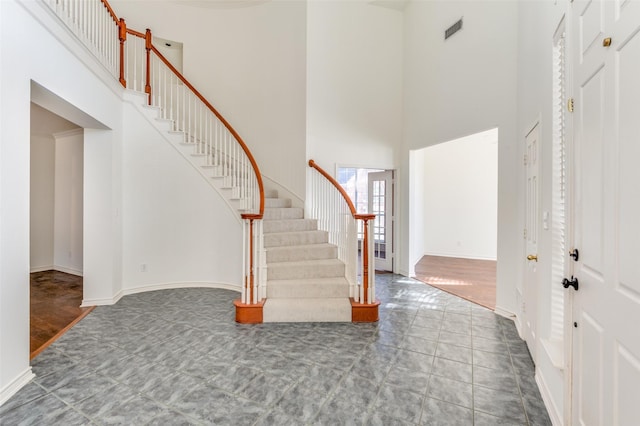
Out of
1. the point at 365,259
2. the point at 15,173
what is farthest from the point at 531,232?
the point at 15,173

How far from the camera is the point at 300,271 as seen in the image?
385 cm

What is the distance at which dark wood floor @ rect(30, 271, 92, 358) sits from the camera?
2979 millimetres

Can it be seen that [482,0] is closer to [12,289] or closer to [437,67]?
[437,67]

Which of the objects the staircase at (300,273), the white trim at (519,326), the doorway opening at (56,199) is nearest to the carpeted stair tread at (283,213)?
the staircase at (300,273)

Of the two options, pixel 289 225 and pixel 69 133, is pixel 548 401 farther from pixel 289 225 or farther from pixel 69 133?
pixel 69 133

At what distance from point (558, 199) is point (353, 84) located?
14.1 ft

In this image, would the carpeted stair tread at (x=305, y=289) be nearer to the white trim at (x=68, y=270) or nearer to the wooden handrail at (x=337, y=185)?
the wooden handrail at (x=337, y=185)

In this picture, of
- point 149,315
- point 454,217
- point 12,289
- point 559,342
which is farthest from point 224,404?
point 454,217

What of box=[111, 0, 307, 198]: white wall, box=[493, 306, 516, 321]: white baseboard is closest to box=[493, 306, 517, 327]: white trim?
box=[493, 306, 516, 321]: white baseboard

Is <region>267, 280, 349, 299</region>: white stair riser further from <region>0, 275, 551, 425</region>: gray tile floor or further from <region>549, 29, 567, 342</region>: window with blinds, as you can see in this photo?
<region>549, 29, 567, 342</region>: window with blinds

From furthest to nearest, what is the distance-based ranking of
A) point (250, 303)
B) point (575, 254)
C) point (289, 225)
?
1. point (289, 225)
2. point (250, 303)
3. point (575, 254)

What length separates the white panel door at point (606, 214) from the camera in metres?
1.06

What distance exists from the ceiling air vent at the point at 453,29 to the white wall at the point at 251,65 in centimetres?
243

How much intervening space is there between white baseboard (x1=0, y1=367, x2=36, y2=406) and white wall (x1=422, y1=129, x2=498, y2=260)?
778 centimetres
